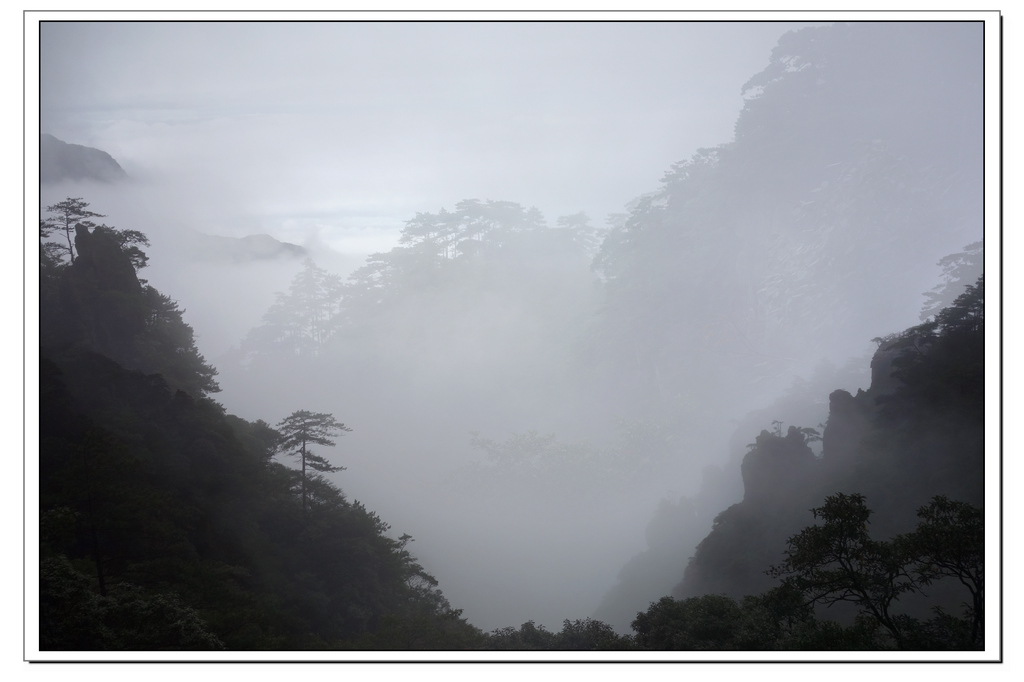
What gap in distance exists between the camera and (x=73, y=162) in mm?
17094

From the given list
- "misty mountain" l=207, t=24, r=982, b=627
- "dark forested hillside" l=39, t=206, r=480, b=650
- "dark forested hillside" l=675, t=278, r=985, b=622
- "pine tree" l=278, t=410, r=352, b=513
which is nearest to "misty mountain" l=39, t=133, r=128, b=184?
"dark forested hillside" l=39, t=206, r=480, b=650

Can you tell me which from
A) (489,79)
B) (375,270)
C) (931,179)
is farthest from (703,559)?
(375,270)

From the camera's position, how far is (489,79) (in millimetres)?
18672

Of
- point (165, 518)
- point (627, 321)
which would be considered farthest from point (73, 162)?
point (627, 321)

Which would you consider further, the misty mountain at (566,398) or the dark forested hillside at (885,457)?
the dark forested hillside at (885,457)

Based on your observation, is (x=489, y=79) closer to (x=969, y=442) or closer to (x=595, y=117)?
(x=595, y=117)

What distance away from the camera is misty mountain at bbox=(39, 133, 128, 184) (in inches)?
613

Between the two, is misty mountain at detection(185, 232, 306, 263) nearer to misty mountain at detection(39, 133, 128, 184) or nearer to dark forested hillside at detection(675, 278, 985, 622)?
misty mountain at detection(39, 133, 128, 184)

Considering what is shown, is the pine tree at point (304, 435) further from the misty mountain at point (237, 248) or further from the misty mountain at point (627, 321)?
the misty mountain at point (237, 248)

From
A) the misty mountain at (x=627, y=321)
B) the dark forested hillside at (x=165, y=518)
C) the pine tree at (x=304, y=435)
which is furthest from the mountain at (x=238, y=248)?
the pine tree at (x=304, y=435)

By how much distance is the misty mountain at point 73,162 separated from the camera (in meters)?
15.6

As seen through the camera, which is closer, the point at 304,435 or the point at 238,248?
the point at 304,435

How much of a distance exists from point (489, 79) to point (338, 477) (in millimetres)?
25984

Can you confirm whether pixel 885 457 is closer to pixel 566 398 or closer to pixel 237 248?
pixel 566 398
